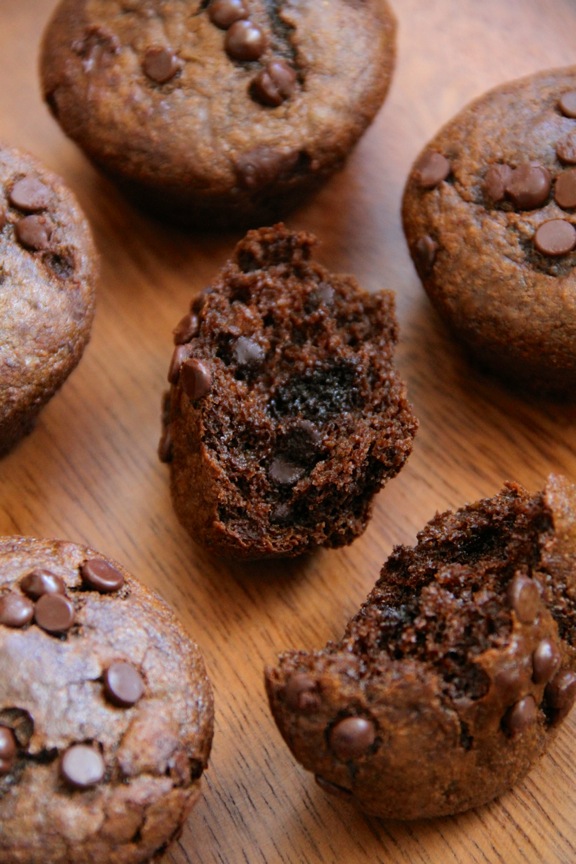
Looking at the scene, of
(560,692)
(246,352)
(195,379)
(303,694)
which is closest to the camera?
(303,694)

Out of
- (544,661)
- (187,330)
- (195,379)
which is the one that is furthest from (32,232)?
(544,661)

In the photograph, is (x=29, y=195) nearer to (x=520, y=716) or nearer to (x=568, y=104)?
(x=568, y=104)

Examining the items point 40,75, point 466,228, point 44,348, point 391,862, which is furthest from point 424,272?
point 391,862

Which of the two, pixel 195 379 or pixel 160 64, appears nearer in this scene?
pixel 195 379

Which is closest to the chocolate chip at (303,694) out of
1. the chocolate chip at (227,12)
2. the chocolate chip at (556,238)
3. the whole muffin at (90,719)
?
the whole muffin at (90,719)

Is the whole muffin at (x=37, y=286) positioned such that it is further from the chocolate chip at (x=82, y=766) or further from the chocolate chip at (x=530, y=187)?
the chocolate chip at (x=530, y=187)

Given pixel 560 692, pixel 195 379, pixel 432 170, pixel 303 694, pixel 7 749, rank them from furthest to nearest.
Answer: pixel 432 170
pixel 195 379
pixel 560 692
pixel 303 694
pixel 7 749

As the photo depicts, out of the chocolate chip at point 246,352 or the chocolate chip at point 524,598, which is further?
the chocolate chip at point 246,352
